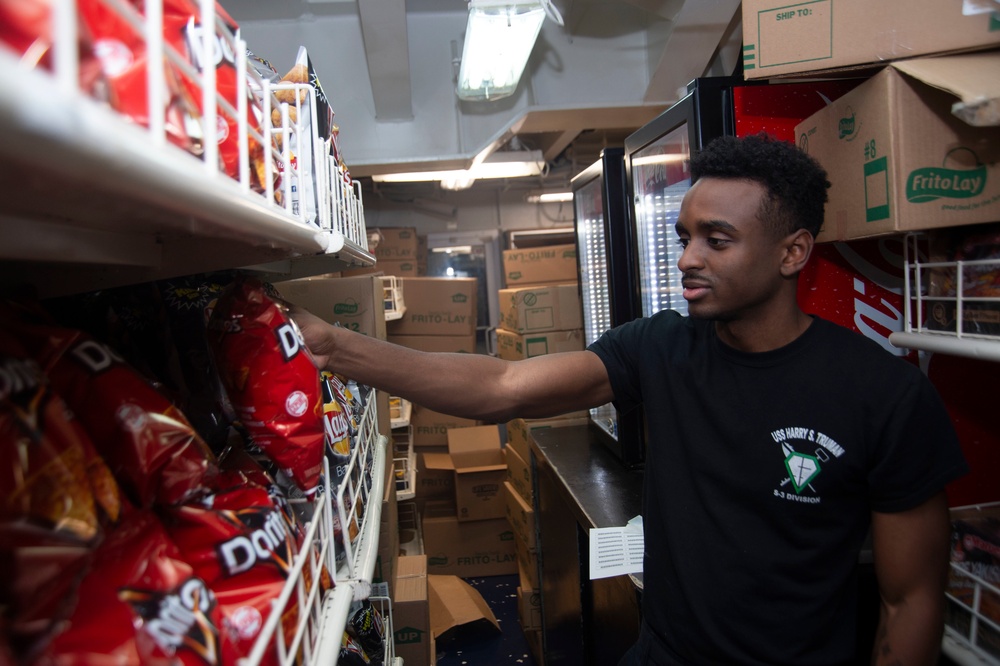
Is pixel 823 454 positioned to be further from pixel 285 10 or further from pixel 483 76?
pixel 285 10

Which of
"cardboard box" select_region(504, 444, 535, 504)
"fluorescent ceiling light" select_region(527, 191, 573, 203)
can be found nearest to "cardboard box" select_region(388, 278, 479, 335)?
"cardboard box" select_region(504, 444, 535, 504)

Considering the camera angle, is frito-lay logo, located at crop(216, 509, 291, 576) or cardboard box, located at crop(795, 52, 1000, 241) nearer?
frito-lay logo, located at crop(216, 509, 291, 576)

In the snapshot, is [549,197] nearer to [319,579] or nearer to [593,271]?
[593,271]

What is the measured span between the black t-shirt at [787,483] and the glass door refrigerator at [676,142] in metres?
0.59

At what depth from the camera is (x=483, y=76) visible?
2.68 metres


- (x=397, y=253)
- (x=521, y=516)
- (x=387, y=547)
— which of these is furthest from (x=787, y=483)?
(x=397, y=253)

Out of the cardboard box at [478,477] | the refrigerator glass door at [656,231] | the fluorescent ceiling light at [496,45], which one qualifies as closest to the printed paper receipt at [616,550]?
the refrigerator glass door at [656,231]

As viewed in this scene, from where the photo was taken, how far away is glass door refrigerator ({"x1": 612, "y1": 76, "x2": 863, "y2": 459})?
149 cm

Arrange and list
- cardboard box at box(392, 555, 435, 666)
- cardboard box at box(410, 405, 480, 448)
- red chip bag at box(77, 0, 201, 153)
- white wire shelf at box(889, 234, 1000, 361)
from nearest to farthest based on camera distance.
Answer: red chip bag at box(77, 0, 201, 153), white wire shelf at box(889, 234, 1000, 361), cardboard box at box(392, 555, 435, 666), cardboard box at box(410, 405, 480, 448)

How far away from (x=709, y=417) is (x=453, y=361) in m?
0.57

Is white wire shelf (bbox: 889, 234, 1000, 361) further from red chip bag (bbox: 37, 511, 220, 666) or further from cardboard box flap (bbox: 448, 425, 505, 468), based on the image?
cardboard box flap (bbox: 448, 425, 505, 468)

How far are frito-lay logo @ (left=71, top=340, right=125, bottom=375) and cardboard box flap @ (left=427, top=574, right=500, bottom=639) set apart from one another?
2.90 meters

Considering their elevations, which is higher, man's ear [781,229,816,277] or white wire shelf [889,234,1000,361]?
man's ear [781,229,816,277]

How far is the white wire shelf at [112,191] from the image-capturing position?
10.0 inches
